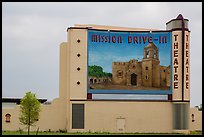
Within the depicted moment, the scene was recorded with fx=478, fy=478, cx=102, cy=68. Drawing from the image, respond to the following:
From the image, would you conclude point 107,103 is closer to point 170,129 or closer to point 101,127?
point 101,127

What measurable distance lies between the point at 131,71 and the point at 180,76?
209 inches

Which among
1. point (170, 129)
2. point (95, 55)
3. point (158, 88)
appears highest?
point (95, 55)

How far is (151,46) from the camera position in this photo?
5219 cm

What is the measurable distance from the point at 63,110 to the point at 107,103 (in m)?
5.10

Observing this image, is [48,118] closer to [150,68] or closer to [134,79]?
[134,79]

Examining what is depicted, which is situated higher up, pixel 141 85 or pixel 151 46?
pixel 151 46

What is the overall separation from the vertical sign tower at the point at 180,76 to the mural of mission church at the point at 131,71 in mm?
991

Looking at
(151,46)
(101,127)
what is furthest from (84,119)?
(151,46)

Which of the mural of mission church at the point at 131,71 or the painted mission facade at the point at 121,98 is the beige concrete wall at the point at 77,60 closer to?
the painted mission facade at the point at 121,98

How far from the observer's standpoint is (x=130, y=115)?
5103 centimetres

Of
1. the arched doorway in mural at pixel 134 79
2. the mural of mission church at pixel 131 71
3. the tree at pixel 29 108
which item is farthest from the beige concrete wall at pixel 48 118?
the arched doorway in mural at pixel 134 79

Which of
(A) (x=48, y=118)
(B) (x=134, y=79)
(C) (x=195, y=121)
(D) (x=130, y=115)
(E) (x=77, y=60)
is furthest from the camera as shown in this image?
(C) (x=195, y=121)

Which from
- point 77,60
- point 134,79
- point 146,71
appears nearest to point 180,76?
point 146,71

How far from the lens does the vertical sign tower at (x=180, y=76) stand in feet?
168
